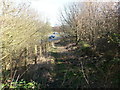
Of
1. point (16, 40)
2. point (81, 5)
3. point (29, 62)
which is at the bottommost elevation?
point (29, 62)

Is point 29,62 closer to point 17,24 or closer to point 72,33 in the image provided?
point 17,24

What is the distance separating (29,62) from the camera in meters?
7.29

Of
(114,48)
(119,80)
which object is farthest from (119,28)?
(119,80)

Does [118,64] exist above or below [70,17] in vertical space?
below

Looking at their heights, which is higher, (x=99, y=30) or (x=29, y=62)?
(x=99, y=30)

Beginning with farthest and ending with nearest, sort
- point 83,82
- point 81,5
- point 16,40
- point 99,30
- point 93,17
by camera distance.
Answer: point 81,5 < point 93,17 < point 99,30 < point 83,82 < point 16,40

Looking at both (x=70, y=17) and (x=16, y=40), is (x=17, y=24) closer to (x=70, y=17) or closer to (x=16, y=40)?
(x=16, y=40)

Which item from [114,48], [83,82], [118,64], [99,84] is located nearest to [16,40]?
[83,82]

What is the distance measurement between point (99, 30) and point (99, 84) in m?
4.55

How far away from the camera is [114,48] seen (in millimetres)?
5777

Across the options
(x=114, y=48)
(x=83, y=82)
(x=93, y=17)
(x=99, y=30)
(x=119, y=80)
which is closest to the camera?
(x=119, y=80)

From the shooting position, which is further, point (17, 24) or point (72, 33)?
point (72, 33)

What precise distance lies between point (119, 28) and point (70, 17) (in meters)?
7.96

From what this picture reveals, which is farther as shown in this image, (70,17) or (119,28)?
(70,17)
